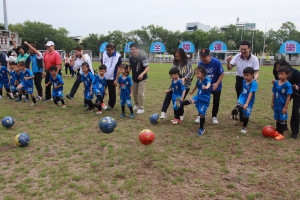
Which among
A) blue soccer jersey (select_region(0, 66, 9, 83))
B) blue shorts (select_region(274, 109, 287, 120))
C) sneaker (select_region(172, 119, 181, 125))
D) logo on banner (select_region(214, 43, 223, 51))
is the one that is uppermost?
logo on banner (select_region(214, 43, 223, 51))

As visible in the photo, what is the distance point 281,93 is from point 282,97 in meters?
0.10

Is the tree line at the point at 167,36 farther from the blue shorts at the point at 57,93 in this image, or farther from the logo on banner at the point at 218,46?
the blue shorts at the point at 57,93

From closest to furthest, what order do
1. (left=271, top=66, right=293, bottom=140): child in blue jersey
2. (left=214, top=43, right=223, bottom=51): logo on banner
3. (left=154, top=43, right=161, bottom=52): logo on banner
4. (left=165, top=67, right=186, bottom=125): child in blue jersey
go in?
(left=271, top=66, right=293, bottom=140): child in blue jersey, (left=165, top=67, right=186, bottom=125): child in blue jersey, (left=214, top=43, right=223, bottom=51): logo on banner, (left=154, top=43, right=161, bottom=52): logo on banner

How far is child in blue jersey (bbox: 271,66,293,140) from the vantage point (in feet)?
17.8

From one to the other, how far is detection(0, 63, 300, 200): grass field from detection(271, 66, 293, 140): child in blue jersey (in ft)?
1.38

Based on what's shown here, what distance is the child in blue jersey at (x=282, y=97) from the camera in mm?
5413

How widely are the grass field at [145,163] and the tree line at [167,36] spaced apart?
2560 inches

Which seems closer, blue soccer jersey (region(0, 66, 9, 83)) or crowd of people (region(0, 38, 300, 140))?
crowd of people (region(0, 38, 300, 140))

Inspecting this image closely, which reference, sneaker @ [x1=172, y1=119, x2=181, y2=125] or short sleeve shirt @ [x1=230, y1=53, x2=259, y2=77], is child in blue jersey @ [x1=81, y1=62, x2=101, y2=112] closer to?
sneaker @ [x1=172, y1=119, x2=181, y2=125]

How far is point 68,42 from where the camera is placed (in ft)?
261

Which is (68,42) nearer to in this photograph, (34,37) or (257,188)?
(34,37)

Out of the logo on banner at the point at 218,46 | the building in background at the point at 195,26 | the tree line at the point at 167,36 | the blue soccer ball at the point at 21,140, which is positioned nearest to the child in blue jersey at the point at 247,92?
the blue soccer ball at the point at 21,140

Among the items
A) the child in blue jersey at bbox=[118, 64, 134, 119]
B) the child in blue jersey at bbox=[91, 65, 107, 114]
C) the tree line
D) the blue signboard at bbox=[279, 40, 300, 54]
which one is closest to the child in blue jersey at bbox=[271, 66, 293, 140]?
the child in blue jersey at bbox=[118, 64, 134, 119]

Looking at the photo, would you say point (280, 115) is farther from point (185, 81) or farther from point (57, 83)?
point (57, 83)
